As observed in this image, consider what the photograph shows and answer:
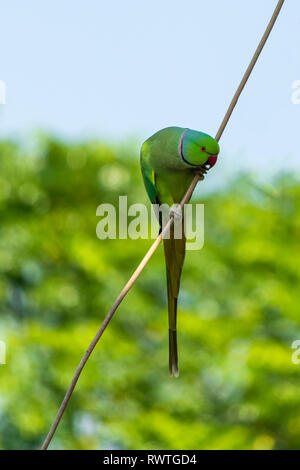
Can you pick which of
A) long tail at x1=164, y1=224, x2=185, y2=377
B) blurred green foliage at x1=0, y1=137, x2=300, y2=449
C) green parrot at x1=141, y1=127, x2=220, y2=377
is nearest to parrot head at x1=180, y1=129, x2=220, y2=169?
green parrot at x1=141, y1=127, x2=220, y2=377

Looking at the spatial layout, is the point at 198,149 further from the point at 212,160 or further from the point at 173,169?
the point at 173,169

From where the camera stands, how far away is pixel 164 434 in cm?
709

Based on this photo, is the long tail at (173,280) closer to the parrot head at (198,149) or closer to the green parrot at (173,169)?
the green parrot at (173,169)

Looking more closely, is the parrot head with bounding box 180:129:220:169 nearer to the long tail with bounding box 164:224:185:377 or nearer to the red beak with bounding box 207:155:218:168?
the red beak with bounding box 207:155:218:168

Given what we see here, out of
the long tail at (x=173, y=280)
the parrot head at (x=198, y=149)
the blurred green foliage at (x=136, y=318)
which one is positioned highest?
the blurred green foliage at (x=136, y=318)

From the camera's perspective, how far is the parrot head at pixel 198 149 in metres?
1.21

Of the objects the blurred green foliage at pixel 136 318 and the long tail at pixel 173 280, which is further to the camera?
the blurred green foliage at pixel 136 318

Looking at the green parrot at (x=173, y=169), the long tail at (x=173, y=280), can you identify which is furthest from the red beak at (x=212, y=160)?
the long tail at (x=173, y=280)

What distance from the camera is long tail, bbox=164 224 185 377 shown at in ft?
4.10

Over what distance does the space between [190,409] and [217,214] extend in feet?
8.45
